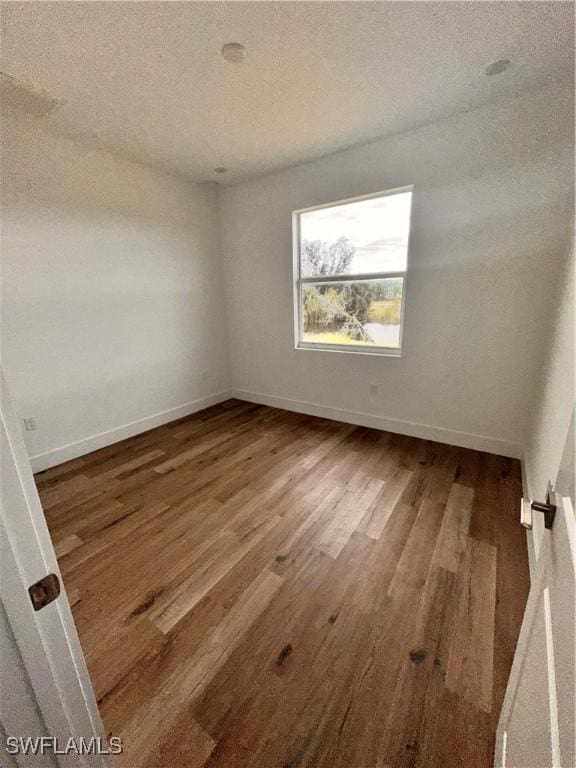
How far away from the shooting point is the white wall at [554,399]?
4.85ft

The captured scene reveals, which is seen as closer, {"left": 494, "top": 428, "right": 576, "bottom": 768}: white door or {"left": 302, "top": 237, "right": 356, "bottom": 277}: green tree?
{"left": 494, "top": 428, "right": 576, "bottom": 768}: white door

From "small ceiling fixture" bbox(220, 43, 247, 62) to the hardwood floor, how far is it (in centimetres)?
269

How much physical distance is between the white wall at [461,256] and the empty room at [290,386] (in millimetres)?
19

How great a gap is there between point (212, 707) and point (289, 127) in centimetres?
346

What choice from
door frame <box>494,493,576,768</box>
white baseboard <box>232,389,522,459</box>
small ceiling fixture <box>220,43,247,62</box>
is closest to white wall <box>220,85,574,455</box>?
white baseboard <box>232,389,522,459</box>

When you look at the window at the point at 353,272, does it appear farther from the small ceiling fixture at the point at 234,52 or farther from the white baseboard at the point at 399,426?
the small ceiling fixture at the point at 234,52

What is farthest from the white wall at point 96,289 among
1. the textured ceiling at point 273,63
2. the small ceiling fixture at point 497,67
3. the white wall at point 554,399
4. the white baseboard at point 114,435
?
the white wall at point 554,399

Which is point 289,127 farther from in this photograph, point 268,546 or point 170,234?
point 268,546

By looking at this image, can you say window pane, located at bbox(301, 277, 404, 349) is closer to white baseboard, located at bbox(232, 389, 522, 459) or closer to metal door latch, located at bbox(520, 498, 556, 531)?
white baseboard, located at bbox(232, 389, 522, 459)

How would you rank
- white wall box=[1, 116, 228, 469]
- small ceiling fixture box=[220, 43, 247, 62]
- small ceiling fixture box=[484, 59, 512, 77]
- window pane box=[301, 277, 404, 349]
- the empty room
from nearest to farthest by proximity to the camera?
the empty room, small ceiling fixture box=[220, 43, 247, 62], small ceiling fixture box=[484, 59, 512, 77], white wall box=[1, 116, 228, 469], window pane box=[301, 277, 404, 349]

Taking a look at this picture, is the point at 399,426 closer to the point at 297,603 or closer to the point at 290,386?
the point at 290,386

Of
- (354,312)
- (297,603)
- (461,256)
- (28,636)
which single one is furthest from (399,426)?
(28,636)

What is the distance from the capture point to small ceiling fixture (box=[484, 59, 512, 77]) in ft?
5.80

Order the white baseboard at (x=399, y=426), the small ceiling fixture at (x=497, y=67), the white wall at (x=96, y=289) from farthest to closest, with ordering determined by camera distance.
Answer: the white baseboard at (x=399, y=426) < the white wall at (x=96, y=289) < the small ceiling fixture at (x=497, y=67)
